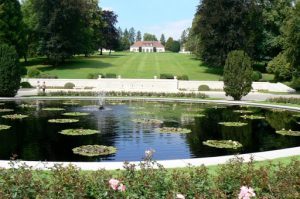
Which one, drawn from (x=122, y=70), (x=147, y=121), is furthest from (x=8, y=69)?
(x=122, y=70)

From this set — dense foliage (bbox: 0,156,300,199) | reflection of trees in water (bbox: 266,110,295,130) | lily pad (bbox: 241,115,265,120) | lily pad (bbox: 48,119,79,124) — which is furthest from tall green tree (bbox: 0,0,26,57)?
dense foliage (bbox: 0,156,300,199)

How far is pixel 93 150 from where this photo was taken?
16.1 m

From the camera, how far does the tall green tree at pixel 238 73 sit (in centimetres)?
4003

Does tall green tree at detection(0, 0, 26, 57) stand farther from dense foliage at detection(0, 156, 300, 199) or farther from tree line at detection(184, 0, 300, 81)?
dense foliage at detection(0, 156, 300, 199)

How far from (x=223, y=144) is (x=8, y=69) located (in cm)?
2669

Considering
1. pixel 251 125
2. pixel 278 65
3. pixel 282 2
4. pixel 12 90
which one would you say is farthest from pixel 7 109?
pixel 282 2

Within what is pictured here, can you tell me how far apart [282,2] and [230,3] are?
11509 millimetres

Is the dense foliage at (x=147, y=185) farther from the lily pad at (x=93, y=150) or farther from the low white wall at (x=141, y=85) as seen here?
the low white wall at (x=141, y=85)

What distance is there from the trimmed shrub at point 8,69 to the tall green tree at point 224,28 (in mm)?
34558

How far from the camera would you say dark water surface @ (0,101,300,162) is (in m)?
16.0

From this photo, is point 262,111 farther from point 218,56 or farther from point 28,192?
point 218,56

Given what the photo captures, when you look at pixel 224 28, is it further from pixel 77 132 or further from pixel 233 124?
pixel 77 132

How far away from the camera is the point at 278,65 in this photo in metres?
59.2

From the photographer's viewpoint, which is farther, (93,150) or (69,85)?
(69,85)
